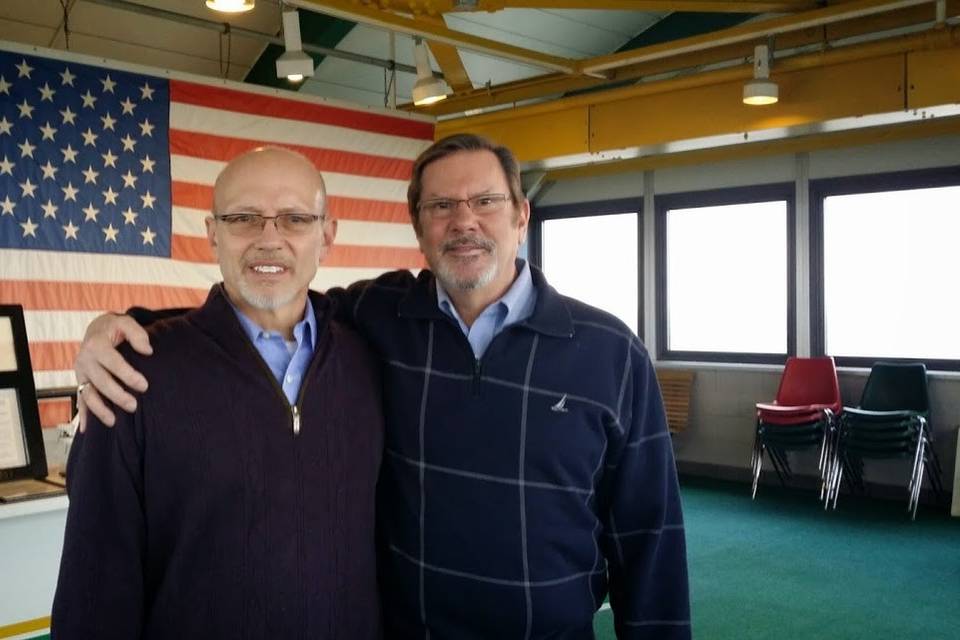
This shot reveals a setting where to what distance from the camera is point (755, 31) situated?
18.0 ft

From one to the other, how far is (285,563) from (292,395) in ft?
1.01

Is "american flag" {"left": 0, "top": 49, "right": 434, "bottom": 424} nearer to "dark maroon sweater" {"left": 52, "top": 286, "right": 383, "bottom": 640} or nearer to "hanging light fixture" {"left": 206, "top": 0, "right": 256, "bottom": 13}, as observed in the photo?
"hanging light fixture" {"left": 206, "top": 0, "right": 256, "bottom": 13}

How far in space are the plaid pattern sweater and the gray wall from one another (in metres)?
6.21

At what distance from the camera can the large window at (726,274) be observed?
852 cm

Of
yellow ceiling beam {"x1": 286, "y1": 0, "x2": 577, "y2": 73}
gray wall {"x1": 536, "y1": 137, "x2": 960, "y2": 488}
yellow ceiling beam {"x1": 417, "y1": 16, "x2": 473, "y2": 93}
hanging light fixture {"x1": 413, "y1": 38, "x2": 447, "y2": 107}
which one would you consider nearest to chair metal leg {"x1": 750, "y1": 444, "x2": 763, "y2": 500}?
gray wall {"x1": 536, "y1": 137, "x2": 960, "y2": 488}

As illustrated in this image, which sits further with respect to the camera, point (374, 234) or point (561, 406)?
point (374, 234)

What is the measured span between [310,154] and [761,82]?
2835 millimetres

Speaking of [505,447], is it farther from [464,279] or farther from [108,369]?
[108,369]

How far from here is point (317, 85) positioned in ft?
27.5

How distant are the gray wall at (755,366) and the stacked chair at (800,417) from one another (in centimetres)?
25

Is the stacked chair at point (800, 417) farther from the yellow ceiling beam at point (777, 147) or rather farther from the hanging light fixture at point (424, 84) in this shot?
the hanging light fixture at point (424, 84)

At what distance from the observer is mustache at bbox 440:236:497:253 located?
6.81ft

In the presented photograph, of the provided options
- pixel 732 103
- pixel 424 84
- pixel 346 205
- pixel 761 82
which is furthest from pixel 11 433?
pixel 732 103

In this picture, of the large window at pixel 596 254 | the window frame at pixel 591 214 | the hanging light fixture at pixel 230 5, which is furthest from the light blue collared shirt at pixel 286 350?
the large window at pixel 596 254
